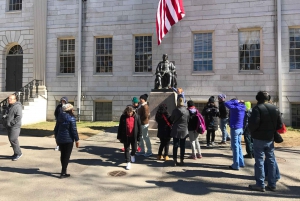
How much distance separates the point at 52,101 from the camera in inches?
680

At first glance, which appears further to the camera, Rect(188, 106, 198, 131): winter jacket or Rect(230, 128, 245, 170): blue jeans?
Rect(188, 106, 198, 131): winter jacket

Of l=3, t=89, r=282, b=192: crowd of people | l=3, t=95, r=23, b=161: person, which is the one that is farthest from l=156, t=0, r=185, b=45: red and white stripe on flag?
l=3, t=95, r=23, b=161: person

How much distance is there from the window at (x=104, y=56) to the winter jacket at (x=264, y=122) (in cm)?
1324

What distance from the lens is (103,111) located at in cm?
1700

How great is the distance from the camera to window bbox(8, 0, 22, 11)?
59.8 feet

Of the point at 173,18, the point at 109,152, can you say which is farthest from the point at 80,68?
the point at 109,152

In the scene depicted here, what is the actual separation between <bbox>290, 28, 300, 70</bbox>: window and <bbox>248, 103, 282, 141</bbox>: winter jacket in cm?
1142

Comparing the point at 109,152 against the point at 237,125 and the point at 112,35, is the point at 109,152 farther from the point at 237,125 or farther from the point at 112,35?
the point at 112,35

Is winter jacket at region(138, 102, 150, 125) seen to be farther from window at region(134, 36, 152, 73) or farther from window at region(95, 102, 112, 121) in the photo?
window at region(95, 102, 112, 121)

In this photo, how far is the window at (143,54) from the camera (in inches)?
651

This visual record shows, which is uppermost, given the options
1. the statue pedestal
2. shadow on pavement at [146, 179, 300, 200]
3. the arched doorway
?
the arched doorway

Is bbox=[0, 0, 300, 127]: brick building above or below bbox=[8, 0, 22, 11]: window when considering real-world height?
below

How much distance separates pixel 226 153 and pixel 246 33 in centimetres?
963

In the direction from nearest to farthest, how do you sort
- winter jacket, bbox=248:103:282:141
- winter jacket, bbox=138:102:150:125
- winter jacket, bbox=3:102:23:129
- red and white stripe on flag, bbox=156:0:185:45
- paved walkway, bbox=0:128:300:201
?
paved walkway, bbox=0:128:300:201
winter jacket, bbox=248:103:282:141
winter jacket, bbox=3:102:23:129
winter jacket, bbox=138:102:150:125
red and white stripe on flag, bbox=156:0:185:45
